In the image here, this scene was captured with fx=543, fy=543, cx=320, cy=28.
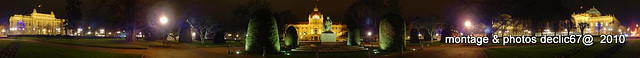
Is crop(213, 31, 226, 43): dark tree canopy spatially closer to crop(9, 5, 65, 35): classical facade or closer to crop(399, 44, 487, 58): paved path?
crop(399, 44, 487, 58): paved path

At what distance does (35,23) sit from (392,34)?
151 m

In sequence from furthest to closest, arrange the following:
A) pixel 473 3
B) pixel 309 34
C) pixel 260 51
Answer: pixel 309 34
pixel 473 3
pixel 260 51

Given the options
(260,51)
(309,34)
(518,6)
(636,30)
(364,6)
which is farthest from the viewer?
(309,34)

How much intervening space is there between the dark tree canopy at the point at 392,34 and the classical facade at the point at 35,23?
13247cm

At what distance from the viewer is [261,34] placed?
2677 cm

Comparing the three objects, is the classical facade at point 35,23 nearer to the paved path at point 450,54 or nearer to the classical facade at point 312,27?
the classical facade at point 312,27

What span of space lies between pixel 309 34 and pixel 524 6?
403ft

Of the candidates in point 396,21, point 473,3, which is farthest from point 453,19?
point 396,21

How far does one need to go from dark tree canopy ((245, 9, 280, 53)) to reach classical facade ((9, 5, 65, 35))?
5231 inches

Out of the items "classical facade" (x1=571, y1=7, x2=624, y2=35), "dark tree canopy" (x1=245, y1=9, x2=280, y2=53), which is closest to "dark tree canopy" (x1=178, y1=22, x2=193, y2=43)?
"dark tree canopy" (x1=245, y1=9, x2=280, y2=53)

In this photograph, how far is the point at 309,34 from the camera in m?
172

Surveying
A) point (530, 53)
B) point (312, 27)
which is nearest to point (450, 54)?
point (530, 53)

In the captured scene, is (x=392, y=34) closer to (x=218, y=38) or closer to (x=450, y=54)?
(x=450, y=54)

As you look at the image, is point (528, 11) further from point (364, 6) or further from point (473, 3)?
point (364, 6)
